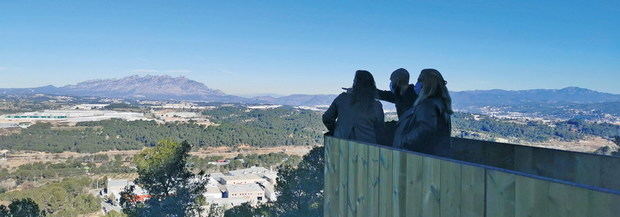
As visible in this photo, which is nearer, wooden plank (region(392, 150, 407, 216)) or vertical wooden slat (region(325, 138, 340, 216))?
wooden plank (region(392, 150, 407, 216))

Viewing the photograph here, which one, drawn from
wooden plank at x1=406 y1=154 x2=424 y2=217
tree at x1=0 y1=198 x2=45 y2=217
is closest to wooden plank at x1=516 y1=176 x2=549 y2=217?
wooden plank at x1=406 y1=154 x2=424 y2=217

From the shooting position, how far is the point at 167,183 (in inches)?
600

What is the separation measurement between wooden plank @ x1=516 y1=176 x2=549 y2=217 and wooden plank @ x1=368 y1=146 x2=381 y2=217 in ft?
4.17

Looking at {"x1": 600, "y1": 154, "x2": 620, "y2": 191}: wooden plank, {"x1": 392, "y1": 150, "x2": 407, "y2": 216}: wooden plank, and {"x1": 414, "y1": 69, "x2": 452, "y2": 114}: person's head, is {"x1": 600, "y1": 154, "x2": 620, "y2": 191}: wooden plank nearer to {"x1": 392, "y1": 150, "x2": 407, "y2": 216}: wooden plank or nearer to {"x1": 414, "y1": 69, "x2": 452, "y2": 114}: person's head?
{"x1": 414, "y1": 69, "x2": 452, "y2": 114}: person's head

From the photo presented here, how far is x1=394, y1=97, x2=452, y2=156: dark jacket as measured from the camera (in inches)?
111

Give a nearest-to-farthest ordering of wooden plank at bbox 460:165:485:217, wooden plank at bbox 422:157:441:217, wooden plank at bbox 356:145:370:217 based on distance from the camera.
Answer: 1. wooden plank at bbox 460:165:485:217
2. wooden plank at bbox 422:157:441:217
3. wooden plank at bbox 356:145:370:217

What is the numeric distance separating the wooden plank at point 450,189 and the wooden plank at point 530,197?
359 millimetres

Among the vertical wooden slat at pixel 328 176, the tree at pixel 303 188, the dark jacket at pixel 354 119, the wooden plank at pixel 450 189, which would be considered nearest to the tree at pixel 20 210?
the tree at pixel 303 188

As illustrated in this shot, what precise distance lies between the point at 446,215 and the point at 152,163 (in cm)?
1402

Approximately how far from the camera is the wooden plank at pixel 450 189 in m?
2.04

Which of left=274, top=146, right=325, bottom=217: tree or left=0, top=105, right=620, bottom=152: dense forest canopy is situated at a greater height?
left=274, top=146, right=325, bottom=217: tree

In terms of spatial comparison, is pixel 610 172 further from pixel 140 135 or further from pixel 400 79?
pixel 140 135

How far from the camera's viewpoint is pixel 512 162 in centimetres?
375

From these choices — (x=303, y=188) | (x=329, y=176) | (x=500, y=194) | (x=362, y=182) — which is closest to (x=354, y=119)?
(x=329, y=176)
